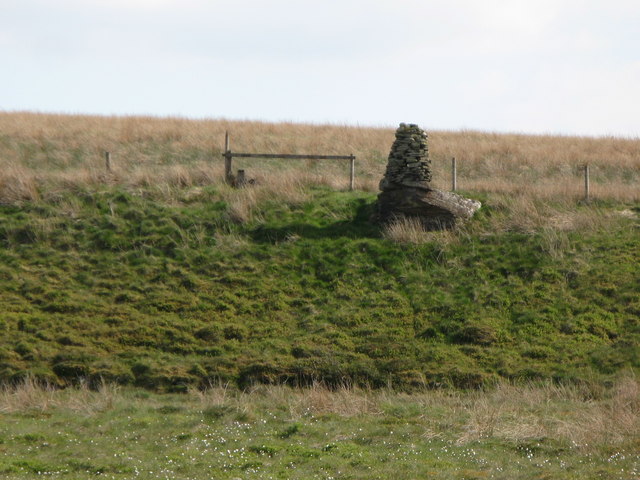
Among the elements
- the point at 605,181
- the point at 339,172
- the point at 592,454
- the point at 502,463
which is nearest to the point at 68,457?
the point at 502,463

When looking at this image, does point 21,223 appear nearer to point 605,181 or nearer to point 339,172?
point 339,172

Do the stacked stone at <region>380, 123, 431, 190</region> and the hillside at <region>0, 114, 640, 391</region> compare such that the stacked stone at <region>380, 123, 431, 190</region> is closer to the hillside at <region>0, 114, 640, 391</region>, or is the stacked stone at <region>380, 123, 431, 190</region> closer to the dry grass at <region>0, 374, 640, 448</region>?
the hillside at <region>0, 114, 640, 391</region>

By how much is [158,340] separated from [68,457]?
7.81m

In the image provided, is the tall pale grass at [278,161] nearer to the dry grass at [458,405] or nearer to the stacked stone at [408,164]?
the stacked stone at [408,164]

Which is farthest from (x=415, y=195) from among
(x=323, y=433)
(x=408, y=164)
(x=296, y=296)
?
(x=323, y=433)

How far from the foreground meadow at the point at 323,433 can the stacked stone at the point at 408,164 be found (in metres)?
9.66

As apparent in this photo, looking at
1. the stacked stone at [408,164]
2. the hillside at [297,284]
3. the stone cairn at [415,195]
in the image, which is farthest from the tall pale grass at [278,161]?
the stacked stone at [408,164]

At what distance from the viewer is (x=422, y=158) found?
89.1ft

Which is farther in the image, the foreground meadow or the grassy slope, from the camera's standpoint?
the grassy slope

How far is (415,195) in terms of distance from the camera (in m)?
27.1

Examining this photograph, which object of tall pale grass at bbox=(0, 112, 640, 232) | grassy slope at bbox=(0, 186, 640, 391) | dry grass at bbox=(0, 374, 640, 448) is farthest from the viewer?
tall pale grass at bbox=(0, 112, 640, 232)

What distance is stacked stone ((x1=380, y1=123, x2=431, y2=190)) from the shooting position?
88.8ft

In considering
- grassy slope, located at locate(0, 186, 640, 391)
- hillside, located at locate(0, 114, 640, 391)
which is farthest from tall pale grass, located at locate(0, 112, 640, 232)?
grassy slope, located at locate(0, 186, 640, 391)

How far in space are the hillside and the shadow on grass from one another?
67mm
